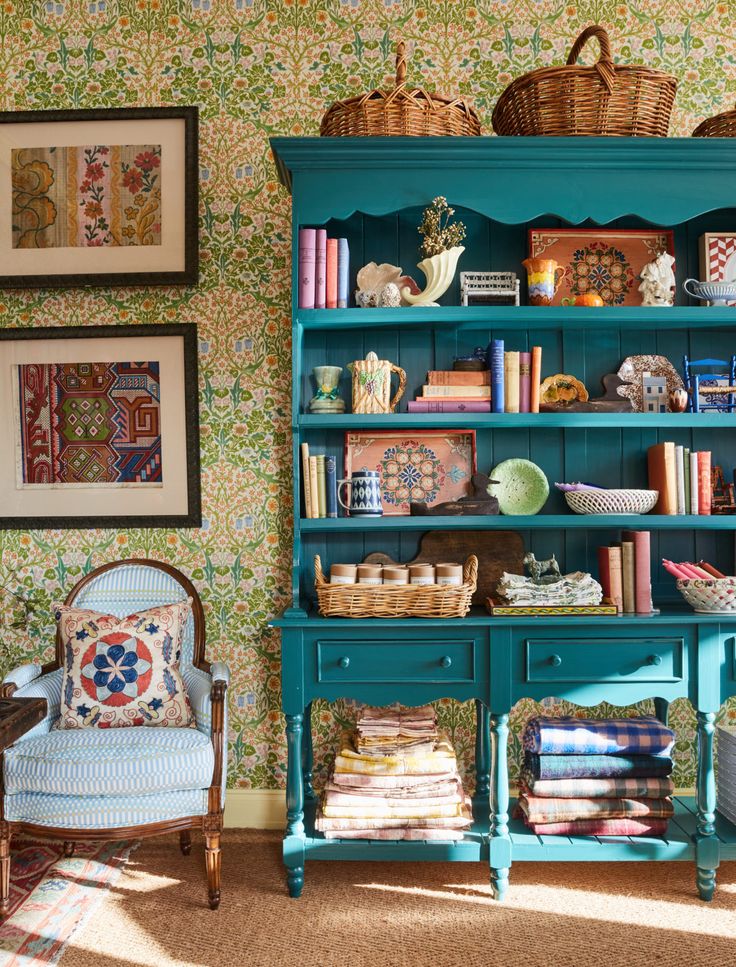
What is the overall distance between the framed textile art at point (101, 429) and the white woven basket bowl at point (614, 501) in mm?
1475

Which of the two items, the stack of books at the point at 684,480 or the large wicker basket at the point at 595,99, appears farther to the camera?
the stack of books at the point at 684,480

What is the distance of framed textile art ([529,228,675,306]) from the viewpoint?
3.08m

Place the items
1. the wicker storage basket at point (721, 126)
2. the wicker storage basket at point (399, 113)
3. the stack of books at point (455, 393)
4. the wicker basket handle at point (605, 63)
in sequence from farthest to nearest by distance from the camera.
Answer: the stack of books at point (455, 393) → the wicker storage basket at point (721, 126) → the wicker storage basket at point (399, 113) → the wicker basket handle at point (605, 63)

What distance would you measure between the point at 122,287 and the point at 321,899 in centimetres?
234

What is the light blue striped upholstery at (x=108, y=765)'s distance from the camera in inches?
94.9

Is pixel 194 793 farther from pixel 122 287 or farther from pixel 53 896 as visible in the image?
pixel 122 287

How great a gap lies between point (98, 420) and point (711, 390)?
2342 millimetres

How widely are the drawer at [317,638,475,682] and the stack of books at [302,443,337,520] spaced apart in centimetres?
49

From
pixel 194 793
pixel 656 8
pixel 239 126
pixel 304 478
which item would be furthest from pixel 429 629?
pixel 656 8

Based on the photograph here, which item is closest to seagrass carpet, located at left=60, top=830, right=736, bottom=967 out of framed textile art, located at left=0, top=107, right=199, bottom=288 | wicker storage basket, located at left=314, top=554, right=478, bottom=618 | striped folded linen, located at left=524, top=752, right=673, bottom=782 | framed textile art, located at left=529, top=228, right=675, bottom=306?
striped folded linen, located at left=524, top=752, right=673, bottom=782

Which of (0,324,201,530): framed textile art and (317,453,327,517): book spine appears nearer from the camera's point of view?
(317,453,327,517): book spine

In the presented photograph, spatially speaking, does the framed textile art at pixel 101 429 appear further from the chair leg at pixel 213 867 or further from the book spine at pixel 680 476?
the book spine at pixel 680 476

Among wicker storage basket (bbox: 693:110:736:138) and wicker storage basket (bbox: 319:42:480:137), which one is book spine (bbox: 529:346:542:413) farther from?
wicker storage basket (bbox: 693:110:736:138)

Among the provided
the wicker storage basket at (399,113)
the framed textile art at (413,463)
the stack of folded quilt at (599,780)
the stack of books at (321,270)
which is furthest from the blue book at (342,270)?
the stack of folded quilt at (599,780)
